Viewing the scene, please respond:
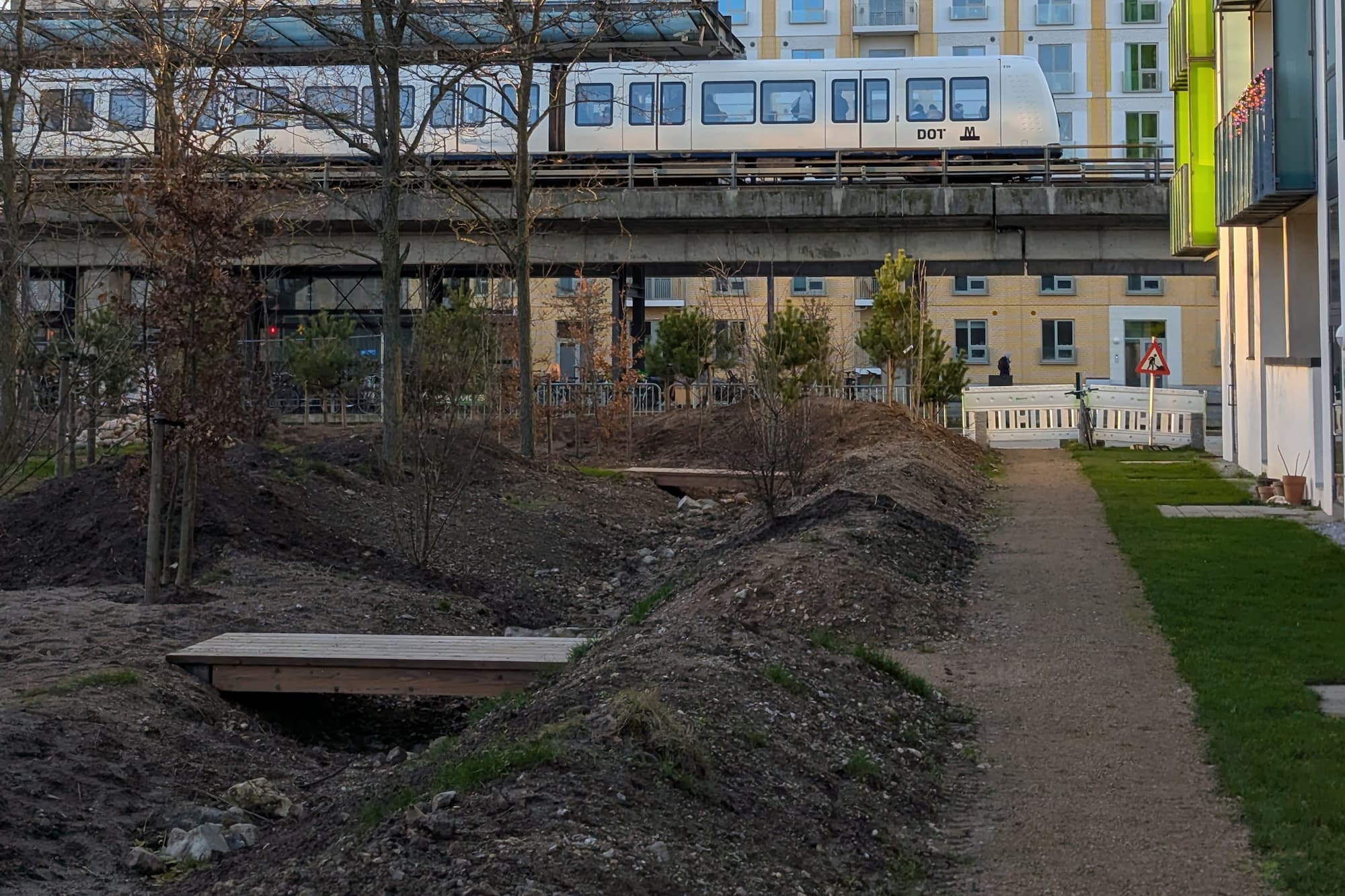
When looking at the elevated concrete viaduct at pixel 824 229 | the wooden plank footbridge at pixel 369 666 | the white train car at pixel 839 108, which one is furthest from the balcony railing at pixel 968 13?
the wooden plank footbridge at pixel 369 666

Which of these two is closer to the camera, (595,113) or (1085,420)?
(1085,420)

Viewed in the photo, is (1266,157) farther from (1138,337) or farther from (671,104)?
(1138,337)

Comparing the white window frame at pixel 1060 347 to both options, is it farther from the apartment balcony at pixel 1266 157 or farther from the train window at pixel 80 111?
the apartment balcony at pixel 1266 157

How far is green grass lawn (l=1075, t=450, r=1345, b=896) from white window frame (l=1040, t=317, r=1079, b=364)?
48.4m

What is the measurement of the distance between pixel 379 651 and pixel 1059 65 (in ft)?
216

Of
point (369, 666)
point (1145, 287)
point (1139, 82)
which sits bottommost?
point (369, 666)

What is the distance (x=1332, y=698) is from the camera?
827cm

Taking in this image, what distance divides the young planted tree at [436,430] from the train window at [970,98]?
18103 mm

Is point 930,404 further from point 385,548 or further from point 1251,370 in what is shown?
point 385,548

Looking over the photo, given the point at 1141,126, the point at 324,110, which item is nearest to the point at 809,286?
the point at 1141,126

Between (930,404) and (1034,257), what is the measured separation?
659cm

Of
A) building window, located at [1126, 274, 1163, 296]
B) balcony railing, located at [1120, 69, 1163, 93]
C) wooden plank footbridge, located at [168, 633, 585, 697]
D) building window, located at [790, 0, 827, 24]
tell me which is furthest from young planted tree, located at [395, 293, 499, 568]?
balcony railing, located at [1120, 69, 1163, 93]

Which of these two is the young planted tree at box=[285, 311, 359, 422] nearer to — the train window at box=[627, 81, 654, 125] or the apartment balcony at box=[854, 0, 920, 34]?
the train window at box=[627, 81, 654, 125]

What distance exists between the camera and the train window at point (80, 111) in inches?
718
